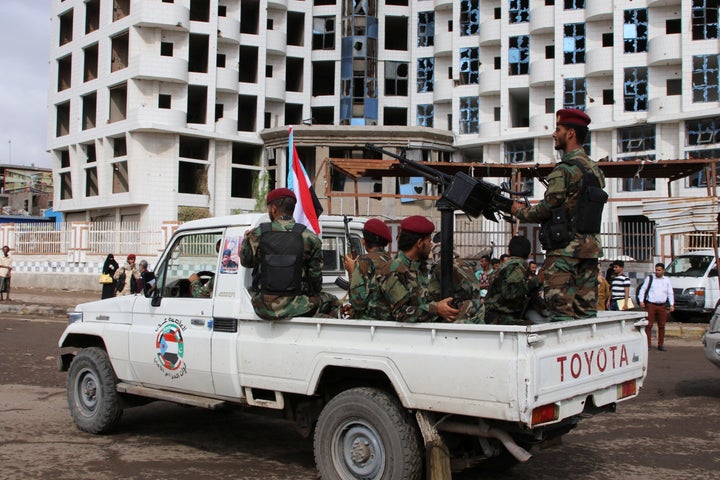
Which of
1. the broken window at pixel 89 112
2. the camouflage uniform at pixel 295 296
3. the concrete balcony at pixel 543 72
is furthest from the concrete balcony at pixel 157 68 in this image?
the camouflage uniform at pixel 295 296

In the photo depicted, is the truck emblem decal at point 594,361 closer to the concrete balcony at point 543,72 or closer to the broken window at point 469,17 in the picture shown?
the concrete balcony at point 543,72

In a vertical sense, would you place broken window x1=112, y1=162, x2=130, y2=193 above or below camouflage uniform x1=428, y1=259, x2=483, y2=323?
above

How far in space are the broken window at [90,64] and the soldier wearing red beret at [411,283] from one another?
45.1 metres

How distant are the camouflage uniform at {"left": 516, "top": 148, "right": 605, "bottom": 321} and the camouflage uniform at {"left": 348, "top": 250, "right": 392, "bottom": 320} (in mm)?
1134

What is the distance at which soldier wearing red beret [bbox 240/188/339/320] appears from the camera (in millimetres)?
5016

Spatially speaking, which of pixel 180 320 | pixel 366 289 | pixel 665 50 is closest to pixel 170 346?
pixel 180 320

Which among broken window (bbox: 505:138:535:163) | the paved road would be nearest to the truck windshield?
the paved road

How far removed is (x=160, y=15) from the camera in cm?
4056

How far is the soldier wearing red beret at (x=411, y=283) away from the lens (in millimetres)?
4629

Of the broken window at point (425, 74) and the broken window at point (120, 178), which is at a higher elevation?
the broken window at point (425, 74)

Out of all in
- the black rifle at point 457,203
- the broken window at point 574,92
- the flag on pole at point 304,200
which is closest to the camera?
the black rifle at point 457,203

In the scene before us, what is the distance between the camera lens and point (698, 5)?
36000mm

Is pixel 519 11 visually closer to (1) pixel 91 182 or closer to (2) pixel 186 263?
(1) pixel 91 182

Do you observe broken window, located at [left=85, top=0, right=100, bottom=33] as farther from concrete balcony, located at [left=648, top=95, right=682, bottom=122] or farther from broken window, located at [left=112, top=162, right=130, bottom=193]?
concrete balcony, located at [left=648, top=95, right=682, bottom=122]
